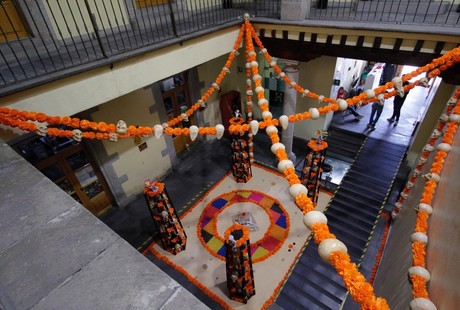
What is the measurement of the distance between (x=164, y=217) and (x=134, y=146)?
254 cm

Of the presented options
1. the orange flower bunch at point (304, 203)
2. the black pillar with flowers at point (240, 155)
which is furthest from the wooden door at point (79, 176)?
the orange flower bunch at point (304, 203)

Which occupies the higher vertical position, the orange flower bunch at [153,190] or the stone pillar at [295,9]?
the stone pillar at [295,9]

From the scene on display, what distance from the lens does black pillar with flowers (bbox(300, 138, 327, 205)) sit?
612cm

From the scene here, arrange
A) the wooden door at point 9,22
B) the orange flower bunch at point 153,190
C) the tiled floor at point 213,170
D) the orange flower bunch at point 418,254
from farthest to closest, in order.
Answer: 1. the tiled floor at point 213,170
2. the orange flower bunch at point 153,190
3. the wooden door at point 9,22
4. the orange flower bunch at point 418,254

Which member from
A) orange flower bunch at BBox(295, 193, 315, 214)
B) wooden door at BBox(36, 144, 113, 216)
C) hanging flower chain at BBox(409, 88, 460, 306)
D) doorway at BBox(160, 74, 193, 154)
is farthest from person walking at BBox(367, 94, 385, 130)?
wooden door at BBox(36, 144, 113, 216)

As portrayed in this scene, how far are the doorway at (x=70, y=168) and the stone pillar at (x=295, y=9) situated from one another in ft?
18.5

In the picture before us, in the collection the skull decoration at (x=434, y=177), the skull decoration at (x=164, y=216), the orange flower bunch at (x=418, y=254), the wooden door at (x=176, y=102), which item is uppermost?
the skull decoration at (x=434, y=177)

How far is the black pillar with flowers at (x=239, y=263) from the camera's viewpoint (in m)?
4.45

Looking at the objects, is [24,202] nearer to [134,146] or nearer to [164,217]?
[164,217]

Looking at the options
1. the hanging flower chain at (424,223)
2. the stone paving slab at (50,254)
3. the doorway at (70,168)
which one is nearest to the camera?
the stone paving slab at (50,254)

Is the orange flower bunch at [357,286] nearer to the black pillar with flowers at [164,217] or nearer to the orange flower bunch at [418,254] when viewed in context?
the orange flower bunch at [418,254]

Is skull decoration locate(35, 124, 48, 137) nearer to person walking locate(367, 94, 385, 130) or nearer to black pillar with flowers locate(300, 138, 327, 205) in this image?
black pillar with flowers locate(300, 138, 327, 205)

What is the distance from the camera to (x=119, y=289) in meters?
1.28

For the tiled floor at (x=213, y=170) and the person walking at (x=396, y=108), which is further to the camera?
the person walking at (x=396, y=108)
